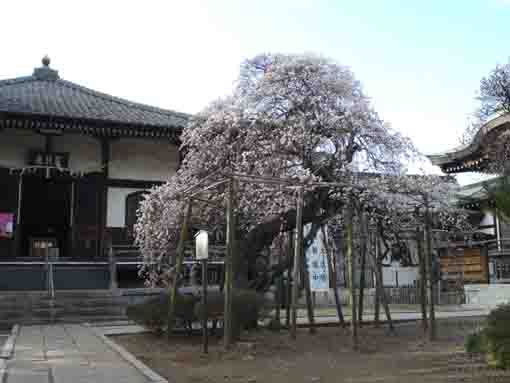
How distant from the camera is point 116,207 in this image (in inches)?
822

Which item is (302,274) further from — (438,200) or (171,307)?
(438,200)

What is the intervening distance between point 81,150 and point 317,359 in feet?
48.1

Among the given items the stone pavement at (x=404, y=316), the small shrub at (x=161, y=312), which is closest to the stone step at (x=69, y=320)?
the small shrub at (x=161, y=312)

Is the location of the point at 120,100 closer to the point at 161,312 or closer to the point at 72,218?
the point at 72,218

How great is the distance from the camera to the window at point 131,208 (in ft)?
68.4

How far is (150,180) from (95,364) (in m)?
13.7

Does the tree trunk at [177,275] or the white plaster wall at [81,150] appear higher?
the white plaster wall at [81,150]

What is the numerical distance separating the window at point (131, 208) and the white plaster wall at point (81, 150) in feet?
5.08

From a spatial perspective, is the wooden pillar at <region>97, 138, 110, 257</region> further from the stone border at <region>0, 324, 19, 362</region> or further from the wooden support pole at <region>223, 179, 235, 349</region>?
the wooden support pole at <region>223, 179, 235, 349</region>

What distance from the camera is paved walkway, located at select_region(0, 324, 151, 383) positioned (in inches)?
279

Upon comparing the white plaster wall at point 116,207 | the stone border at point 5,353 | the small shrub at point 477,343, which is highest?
the white plaster wall at point 116,207

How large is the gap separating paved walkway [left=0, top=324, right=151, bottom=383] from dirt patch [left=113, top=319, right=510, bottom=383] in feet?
1.70

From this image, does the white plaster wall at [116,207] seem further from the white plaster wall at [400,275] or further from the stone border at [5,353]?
the white plaster wall at [400,275]

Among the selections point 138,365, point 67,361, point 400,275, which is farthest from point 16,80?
point 400,275
